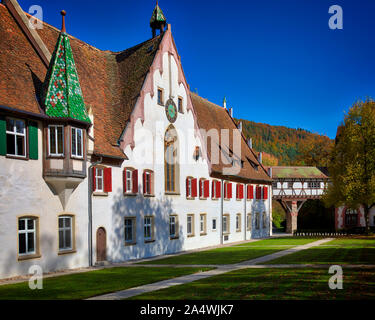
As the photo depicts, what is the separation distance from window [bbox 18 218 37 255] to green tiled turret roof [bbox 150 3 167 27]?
20.1 m

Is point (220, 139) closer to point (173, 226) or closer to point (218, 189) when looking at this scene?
point (218, 189)

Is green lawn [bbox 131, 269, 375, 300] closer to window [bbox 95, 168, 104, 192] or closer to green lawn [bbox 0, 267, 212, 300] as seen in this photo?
green lawn [bbox 0, 267, 212, 300]

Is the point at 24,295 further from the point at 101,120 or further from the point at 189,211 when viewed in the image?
the point at 189,211

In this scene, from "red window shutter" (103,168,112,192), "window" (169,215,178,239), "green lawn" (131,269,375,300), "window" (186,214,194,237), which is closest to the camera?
"green lawn" (131,269,375,300)

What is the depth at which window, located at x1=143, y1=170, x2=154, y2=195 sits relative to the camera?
27.2 m

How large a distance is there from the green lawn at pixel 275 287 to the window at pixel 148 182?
11.5m

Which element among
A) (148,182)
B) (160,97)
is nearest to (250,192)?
(160,97)

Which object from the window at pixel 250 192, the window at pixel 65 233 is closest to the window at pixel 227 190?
the window at pixel 250 192

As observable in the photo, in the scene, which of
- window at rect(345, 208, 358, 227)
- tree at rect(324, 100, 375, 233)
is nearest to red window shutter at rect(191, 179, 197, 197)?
tree at rect(324, 100, 375, 233)

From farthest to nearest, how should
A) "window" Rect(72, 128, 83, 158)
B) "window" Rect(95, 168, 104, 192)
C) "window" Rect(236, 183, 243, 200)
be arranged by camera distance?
"window" Rect(236, 183, 243, 200)
"window" Rect(95, 168, 104, 192)
"window" Rect(72, 128, 83, 158)

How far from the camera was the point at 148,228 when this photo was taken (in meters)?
27.7

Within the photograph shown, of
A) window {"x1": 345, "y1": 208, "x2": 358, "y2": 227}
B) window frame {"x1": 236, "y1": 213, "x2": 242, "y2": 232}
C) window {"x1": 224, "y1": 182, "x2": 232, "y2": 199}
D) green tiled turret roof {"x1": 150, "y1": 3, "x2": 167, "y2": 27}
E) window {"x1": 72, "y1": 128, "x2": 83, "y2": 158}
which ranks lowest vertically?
window {"x1": 345, "y1": 208, "x2": 358, "y2": 227}

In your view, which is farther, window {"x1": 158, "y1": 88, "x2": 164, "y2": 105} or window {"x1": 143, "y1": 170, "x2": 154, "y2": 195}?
window {"x1": 158, "y1": 88, "x2": 164, "y2": 105}

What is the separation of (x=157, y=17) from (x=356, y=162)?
2472 cm
